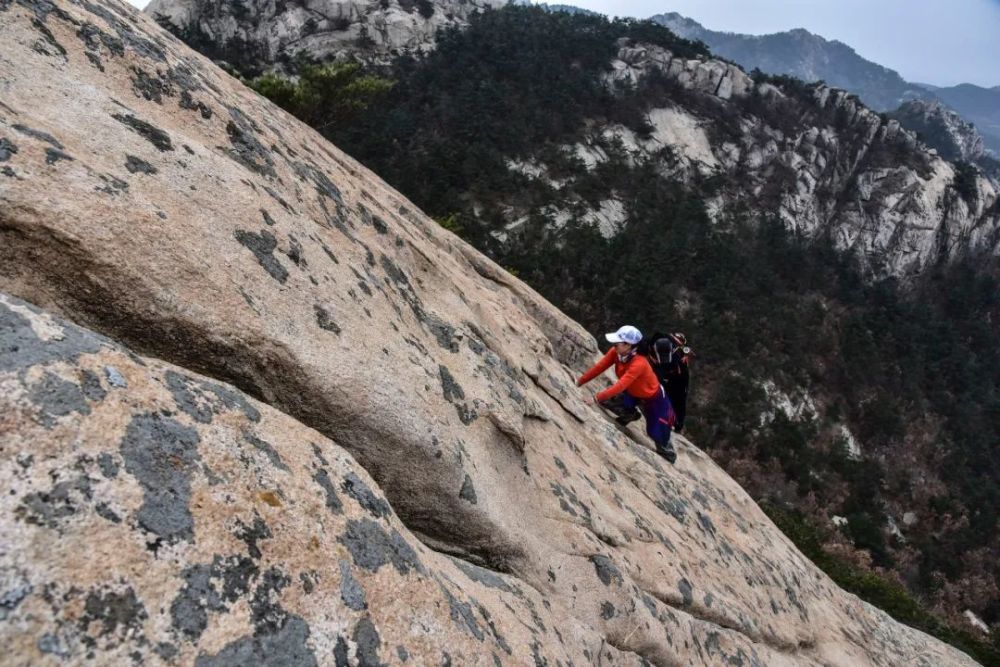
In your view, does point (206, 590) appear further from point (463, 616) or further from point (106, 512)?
point (463, 616)

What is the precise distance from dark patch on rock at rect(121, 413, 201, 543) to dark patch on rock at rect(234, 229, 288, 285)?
144 centimetres

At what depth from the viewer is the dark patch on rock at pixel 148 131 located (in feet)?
11.5

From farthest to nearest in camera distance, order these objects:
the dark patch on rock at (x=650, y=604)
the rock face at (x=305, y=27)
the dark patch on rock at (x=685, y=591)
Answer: the rock face at (x=305, y=27) → the dark patch on rock at (x=685, y=591) → the dark patch on rock at (x=650, y=604)

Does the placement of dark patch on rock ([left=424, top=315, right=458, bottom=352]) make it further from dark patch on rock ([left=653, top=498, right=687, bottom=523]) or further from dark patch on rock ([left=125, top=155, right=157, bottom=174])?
dark patch on rock ([left=653, top=498, right=687, bottom=523])

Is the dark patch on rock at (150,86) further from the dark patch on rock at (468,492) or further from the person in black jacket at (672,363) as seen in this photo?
the person in black jacket at (672,363)

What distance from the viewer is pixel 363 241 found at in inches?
208

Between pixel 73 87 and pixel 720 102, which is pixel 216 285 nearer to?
pixel 73 87

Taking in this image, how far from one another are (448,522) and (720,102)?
71.5 m

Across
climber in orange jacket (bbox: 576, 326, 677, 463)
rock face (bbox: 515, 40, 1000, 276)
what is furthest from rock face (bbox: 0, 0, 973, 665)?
rock face (bbox: 515, 40, 1000, 276)

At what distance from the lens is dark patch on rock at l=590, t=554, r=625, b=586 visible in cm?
486

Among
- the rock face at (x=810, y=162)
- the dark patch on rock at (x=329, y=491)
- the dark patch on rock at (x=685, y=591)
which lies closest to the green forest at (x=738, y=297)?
the rock face at (x=810, y=162)

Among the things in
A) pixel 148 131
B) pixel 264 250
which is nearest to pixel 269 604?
pixel 264 250

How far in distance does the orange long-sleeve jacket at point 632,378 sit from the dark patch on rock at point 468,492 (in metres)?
3.99

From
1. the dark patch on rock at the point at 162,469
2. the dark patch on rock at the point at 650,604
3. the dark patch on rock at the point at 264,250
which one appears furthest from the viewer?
the dark patch on rock at the point at 650,604
